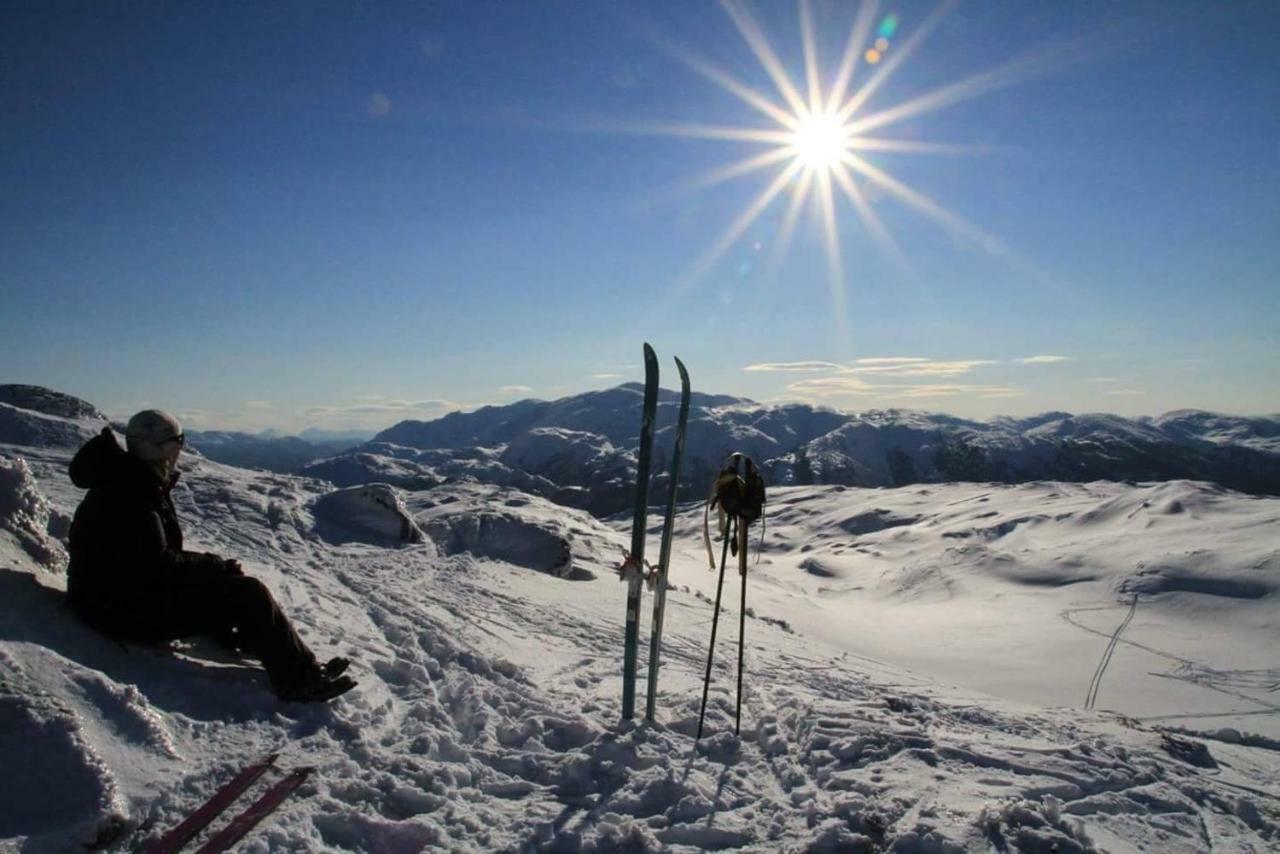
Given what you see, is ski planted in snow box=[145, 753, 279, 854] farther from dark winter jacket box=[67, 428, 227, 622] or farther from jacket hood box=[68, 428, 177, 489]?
jacket hood box=[68, 428, 177, 489]

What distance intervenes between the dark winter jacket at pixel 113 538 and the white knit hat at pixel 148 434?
0.10m

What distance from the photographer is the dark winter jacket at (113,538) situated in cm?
450

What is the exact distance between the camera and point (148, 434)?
15.9 ft

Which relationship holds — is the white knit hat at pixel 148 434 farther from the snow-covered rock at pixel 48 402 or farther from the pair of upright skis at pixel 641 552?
the snow-covered rock at pixel 48 402

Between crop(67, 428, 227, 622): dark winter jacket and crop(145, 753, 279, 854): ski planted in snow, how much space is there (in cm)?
156

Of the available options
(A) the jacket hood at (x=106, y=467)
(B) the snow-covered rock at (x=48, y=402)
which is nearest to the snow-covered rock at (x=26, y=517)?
(A) the jacket hood at (x=106, y=467)

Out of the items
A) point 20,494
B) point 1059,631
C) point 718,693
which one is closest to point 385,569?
point 20,494

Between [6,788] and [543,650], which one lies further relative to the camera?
[543,650]

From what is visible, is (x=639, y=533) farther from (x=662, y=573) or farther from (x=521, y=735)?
(x=521, y=735)

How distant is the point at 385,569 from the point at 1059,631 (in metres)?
21.1

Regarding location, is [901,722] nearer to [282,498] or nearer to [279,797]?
[279,797]

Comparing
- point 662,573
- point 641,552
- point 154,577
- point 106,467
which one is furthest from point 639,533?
point 106,467

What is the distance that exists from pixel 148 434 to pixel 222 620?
1449 mm

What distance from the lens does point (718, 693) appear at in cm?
697
